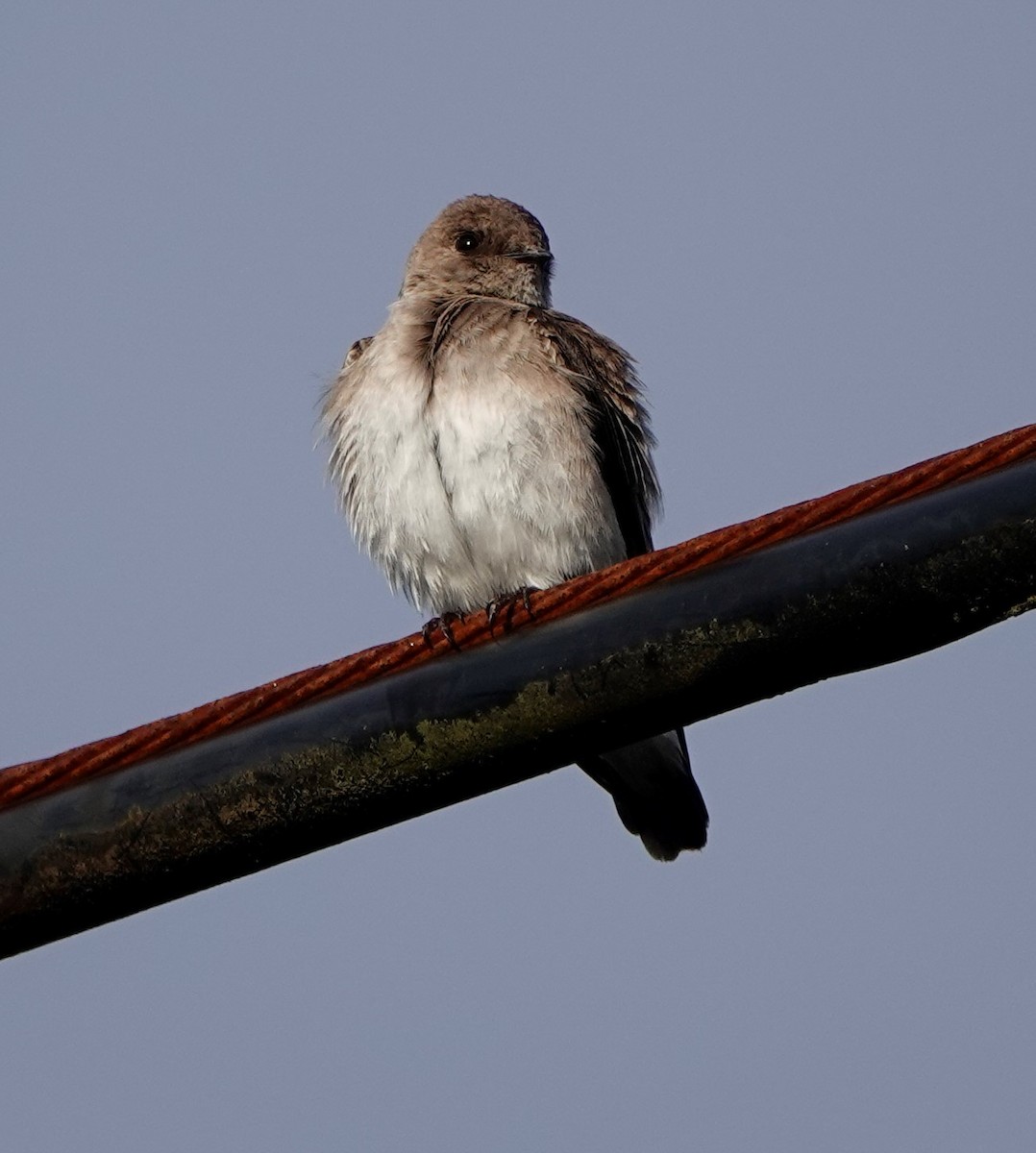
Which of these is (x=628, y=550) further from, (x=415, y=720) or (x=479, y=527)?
(x=415, y=720)

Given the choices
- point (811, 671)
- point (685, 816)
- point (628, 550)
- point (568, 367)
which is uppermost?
point (568, 367)

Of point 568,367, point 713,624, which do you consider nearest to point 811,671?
point 713,624

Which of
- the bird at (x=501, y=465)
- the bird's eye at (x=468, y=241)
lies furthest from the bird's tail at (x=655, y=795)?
the bird's eye at (x=468, y=241)

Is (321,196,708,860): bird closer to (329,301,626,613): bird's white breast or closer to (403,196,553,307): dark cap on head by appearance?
(329,301,626,613): bird's white breast

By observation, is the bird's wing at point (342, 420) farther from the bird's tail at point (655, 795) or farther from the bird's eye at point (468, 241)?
the bird's tail at point (655, 795)

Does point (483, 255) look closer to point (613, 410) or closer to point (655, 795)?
point (613, 410)

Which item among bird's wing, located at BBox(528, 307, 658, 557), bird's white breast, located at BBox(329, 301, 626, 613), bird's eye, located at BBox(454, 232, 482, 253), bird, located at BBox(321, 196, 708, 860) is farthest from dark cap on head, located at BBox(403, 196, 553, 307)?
bird's white breast, located at BBox(329, 301, 626, 613)
